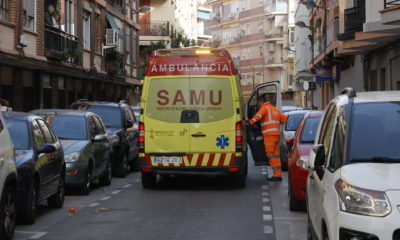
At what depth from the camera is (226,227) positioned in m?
10.6

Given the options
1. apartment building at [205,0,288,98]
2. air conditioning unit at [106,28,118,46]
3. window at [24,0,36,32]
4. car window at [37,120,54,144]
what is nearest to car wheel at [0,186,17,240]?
car window at [37,120,54,144]

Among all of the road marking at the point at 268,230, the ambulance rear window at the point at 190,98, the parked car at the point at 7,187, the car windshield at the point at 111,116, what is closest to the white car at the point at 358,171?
the road marking at the point at 268,230

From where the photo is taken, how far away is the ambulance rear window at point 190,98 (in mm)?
15586

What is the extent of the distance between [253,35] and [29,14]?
247 feet

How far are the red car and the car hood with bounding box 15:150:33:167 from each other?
12.2 ft

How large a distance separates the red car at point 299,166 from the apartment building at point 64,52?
11726mm

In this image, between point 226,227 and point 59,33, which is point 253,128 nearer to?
point 226,227

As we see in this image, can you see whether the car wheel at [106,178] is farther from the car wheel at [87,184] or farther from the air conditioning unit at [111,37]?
the air conditioning unit at [111,37]

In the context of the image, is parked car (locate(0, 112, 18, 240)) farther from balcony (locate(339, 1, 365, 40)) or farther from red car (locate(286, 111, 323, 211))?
balcony (locate(339, 1, 365, 40))

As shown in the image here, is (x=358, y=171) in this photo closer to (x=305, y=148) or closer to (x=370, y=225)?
(x=370, y=225)

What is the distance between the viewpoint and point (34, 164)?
421 inches

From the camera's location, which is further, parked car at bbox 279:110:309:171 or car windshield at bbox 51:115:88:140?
parked car at bbox 279:110:309:171

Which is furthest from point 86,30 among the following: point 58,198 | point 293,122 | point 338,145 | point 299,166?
point 338,145

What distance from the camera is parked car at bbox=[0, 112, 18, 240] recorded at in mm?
8773
